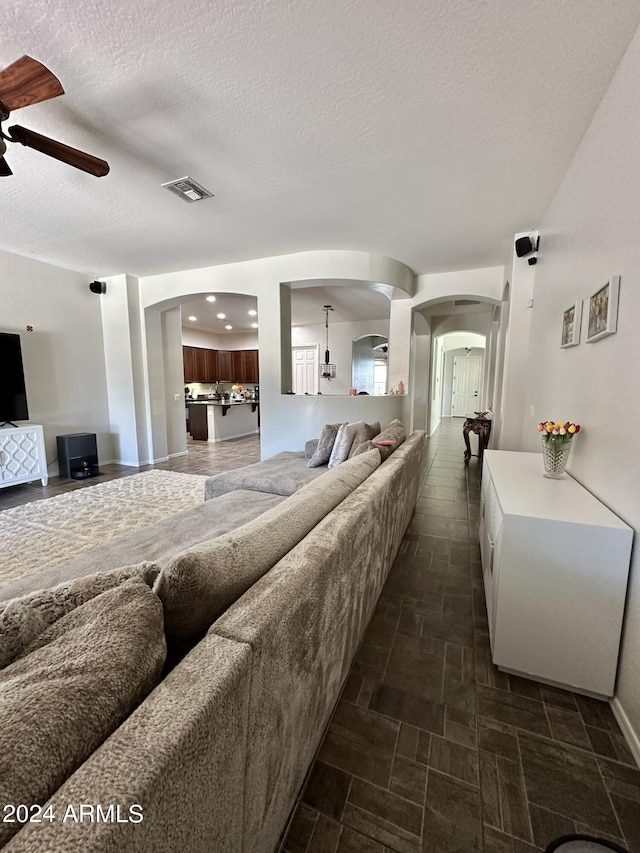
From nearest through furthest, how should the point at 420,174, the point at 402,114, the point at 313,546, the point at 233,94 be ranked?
the point at 313,546, the point at 233,94, the point at 402,114, the point at 420,174

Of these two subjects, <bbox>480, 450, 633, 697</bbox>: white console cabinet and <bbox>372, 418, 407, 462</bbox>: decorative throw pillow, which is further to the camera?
<bbox>372, 418, 407, 462</bbox>: decorative throw pillow

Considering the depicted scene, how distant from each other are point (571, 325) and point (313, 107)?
6.80 feet

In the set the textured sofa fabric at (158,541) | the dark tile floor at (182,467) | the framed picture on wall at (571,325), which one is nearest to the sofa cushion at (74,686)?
the textured sofa fabric at (158,541)

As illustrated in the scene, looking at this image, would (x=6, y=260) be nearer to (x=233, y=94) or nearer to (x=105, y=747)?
(x=233, y=94)

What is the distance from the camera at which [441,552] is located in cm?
270

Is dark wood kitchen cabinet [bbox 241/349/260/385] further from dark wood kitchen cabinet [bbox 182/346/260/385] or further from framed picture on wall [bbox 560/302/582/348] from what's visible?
framed picture on wall [bbox 560/302/582/348]

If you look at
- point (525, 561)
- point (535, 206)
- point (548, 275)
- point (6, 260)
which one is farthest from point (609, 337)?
point (6, 260)

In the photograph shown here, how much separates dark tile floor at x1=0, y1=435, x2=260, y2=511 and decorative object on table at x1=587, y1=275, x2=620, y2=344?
460 centimetres

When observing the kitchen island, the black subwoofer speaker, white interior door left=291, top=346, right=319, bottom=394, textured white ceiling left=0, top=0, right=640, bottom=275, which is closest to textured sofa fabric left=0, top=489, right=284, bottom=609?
textured white ceiling left=0, top=0, right=640, bottom=275

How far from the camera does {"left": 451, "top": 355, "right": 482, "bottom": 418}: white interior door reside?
1232cm

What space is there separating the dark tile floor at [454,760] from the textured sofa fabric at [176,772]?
0.59 meters

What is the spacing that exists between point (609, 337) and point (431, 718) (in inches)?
74.5

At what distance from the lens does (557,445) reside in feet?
6.43

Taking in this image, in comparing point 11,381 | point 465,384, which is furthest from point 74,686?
point 465,384
